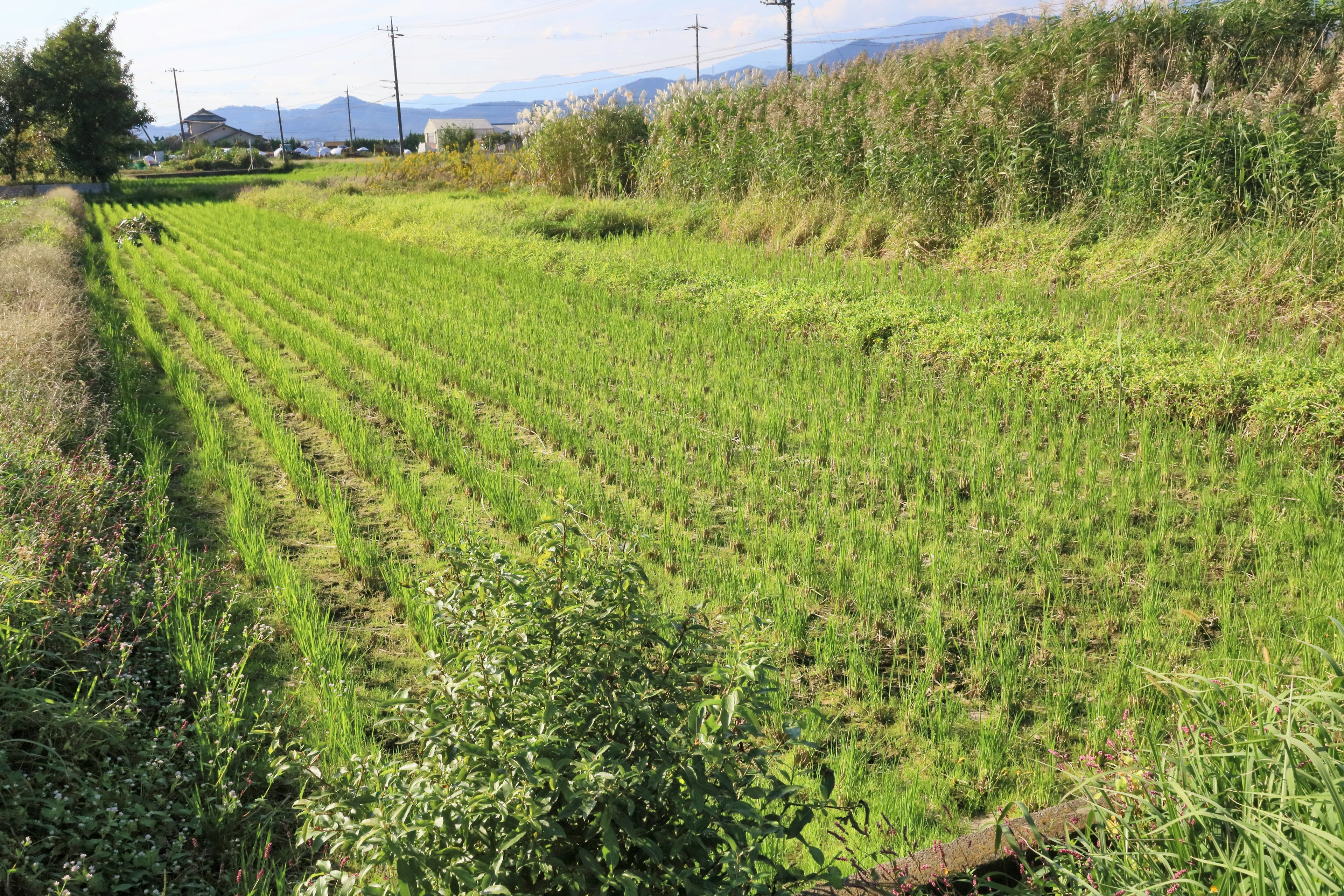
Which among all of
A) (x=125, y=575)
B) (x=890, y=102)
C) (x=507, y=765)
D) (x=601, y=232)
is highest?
(x=890, y=102)

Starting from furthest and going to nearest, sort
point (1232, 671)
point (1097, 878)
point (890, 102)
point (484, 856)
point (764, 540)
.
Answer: point (890, 102), point (764, 540), point (1232, 671), point (1097, 878), point (484, 856)

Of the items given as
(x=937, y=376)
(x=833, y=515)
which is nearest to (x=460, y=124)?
(x=937, y=376)

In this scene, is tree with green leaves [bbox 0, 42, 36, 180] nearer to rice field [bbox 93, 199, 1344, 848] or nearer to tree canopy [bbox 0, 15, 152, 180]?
tree canopy [bbox 0, 15, 152, 180]

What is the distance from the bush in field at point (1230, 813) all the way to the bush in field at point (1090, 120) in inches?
293

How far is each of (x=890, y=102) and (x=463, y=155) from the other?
18003 mm

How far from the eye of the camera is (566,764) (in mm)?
1475

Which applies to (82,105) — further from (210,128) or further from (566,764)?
(210,128)

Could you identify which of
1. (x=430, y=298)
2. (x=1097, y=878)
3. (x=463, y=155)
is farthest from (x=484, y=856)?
(x=463, y=155)

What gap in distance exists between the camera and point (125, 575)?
149 inches

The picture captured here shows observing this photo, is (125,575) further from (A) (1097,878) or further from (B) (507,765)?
(A) (1097,878)

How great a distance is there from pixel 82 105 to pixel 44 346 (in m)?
40.0

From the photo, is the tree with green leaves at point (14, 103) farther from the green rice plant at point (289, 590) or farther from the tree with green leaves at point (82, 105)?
the green rice plant at point (289, 590)

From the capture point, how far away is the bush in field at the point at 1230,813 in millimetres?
1471

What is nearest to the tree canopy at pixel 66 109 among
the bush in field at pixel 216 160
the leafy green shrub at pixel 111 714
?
the bush in field at pixel 216 160
